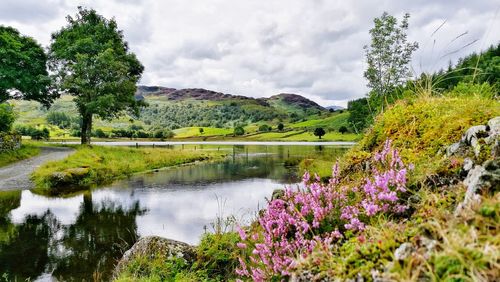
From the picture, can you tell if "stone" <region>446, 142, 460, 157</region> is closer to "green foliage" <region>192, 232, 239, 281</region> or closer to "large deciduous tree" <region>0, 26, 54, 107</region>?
"green foliage" <region>192, 232, 239, 281</region>

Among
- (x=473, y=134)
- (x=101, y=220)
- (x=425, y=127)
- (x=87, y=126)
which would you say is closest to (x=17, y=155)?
(x=87, y=126)

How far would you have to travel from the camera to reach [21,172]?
87.9 ft

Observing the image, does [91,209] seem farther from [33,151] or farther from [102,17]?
[102,17]

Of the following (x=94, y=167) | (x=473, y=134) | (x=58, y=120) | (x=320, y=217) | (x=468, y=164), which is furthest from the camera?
(x=58, y=120)

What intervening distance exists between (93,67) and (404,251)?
137ft

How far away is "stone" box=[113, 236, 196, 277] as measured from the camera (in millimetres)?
8531

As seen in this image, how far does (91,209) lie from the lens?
59.2 ft

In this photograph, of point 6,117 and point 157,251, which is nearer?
point 157,251

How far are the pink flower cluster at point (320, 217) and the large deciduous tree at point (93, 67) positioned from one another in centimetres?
3702

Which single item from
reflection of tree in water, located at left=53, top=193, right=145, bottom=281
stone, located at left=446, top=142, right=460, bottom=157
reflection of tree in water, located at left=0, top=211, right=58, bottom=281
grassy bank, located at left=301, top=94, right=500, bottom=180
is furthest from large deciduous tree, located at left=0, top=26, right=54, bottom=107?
stone, located at left=446, top=142, right=460, bottom=157

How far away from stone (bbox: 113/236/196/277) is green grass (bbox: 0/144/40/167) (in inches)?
1072

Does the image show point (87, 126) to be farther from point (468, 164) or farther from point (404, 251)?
point (404, 251)

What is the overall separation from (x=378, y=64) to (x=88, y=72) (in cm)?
3886

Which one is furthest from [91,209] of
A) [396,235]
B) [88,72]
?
[88,72]
